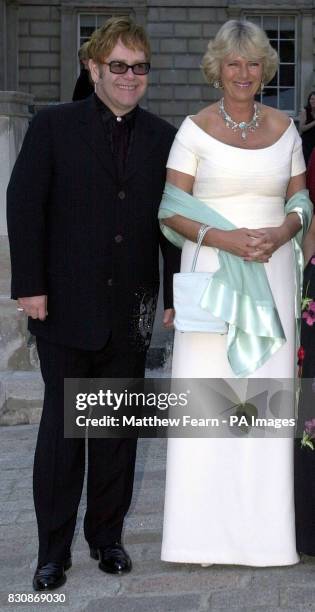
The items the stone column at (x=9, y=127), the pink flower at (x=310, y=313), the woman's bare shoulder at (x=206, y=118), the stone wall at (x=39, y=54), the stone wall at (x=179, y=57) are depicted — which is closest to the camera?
the woman's bare shoulder at (x=206, y=118)

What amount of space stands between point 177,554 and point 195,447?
1.22 feet

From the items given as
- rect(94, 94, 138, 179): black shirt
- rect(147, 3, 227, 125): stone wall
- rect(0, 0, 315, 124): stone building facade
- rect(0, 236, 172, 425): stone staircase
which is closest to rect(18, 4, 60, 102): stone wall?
rect(0, 0, 315, 124): stone building facade

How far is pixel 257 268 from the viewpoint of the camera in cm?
405

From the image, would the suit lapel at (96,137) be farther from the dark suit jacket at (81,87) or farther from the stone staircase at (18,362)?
the dark suit jacket at (81,87)

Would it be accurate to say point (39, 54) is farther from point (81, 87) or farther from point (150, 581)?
point (150, 581)

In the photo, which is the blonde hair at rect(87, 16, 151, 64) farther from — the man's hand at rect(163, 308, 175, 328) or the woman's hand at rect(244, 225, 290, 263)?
the man's hand at rect(163, 308, 175, 328)

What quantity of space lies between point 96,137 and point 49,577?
4.78 feet

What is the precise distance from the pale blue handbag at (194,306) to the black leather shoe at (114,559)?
0.81 m

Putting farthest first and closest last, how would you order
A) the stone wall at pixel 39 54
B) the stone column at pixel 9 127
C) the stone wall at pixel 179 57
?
the stone wall at pixel 39 54
the stone wall at pixel 179 57
the stone column at pixel 9 127

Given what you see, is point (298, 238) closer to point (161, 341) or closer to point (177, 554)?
point (177, 554)

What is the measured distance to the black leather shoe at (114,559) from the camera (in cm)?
413

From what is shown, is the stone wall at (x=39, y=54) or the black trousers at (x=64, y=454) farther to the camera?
the stone wall at (x=39, y=54)

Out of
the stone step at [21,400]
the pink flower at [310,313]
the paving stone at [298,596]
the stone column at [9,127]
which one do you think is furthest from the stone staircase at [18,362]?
the paving stone at [298,596]

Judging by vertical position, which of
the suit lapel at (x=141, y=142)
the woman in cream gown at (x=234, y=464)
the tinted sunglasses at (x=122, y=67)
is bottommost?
the woman in cream gown at (x=234, y=464)
